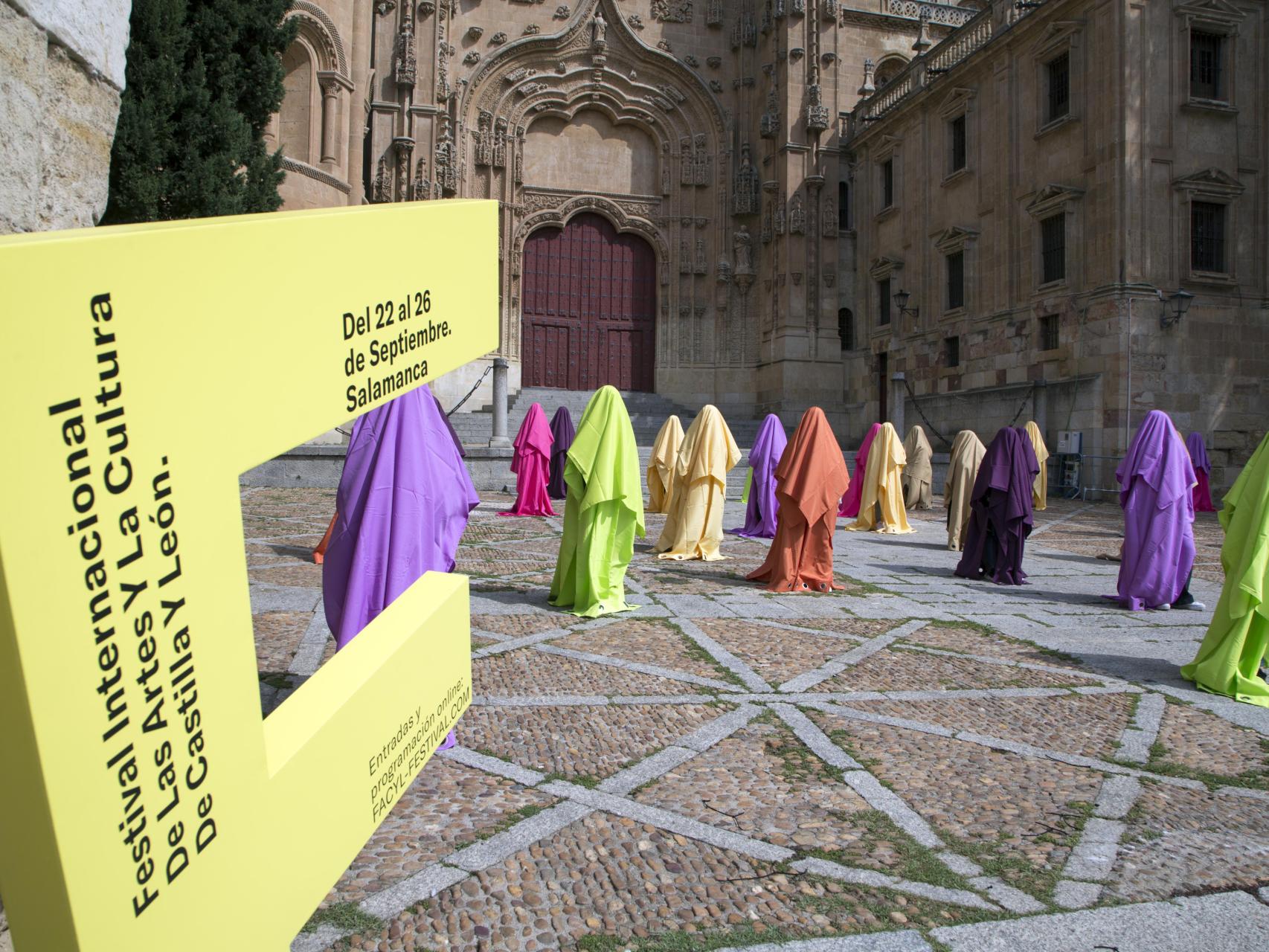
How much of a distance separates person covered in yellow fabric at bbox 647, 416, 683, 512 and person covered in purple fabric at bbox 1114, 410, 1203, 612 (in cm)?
550

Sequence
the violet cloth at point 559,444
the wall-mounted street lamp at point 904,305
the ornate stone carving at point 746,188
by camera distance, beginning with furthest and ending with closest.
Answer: the ornate stone carving at point 746,188
the wall-mounted street lamp at point 904,305
the violet cloth at point 559,444

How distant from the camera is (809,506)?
26.4 ft

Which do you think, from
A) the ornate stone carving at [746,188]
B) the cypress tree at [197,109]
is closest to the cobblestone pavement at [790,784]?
the cypress tree at [197,109]

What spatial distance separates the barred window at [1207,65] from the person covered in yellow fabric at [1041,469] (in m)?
7.55

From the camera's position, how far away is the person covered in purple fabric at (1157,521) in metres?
7.52

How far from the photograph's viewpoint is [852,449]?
80.9 feet

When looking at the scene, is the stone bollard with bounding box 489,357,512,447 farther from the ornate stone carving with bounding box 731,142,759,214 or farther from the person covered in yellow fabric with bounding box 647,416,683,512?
the ornate stone carving with bounding box 731,142,759,214

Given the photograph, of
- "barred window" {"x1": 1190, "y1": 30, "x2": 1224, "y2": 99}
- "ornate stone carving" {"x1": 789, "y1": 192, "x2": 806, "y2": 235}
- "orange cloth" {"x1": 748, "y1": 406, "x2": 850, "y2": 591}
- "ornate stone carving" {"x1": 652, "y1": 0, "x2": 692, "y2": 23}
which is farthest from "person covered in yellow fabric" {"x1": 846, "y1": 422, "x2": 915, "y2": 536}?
"ornate stone carving" {"x1": 652, "y1": 0, "x2": 692, "y2": 23}

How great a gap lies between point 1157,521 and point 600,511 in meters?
4.74

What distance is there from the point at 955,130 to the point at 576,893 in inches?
948

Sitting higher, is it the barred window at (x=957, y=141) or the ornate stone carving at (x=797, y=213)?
the barred window at (x=957, y=141)

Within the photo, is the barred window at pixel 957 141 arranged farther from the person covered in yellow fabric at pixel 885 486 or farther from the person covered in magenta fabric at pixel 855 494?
the person covered in yellow fabric at pixel 885 486

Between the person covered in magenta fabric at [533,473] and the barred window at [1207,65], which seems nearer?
the person covered in magenta fabric at [533,473]

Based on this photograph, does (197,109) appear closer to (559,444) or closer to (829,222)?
(559,444)
